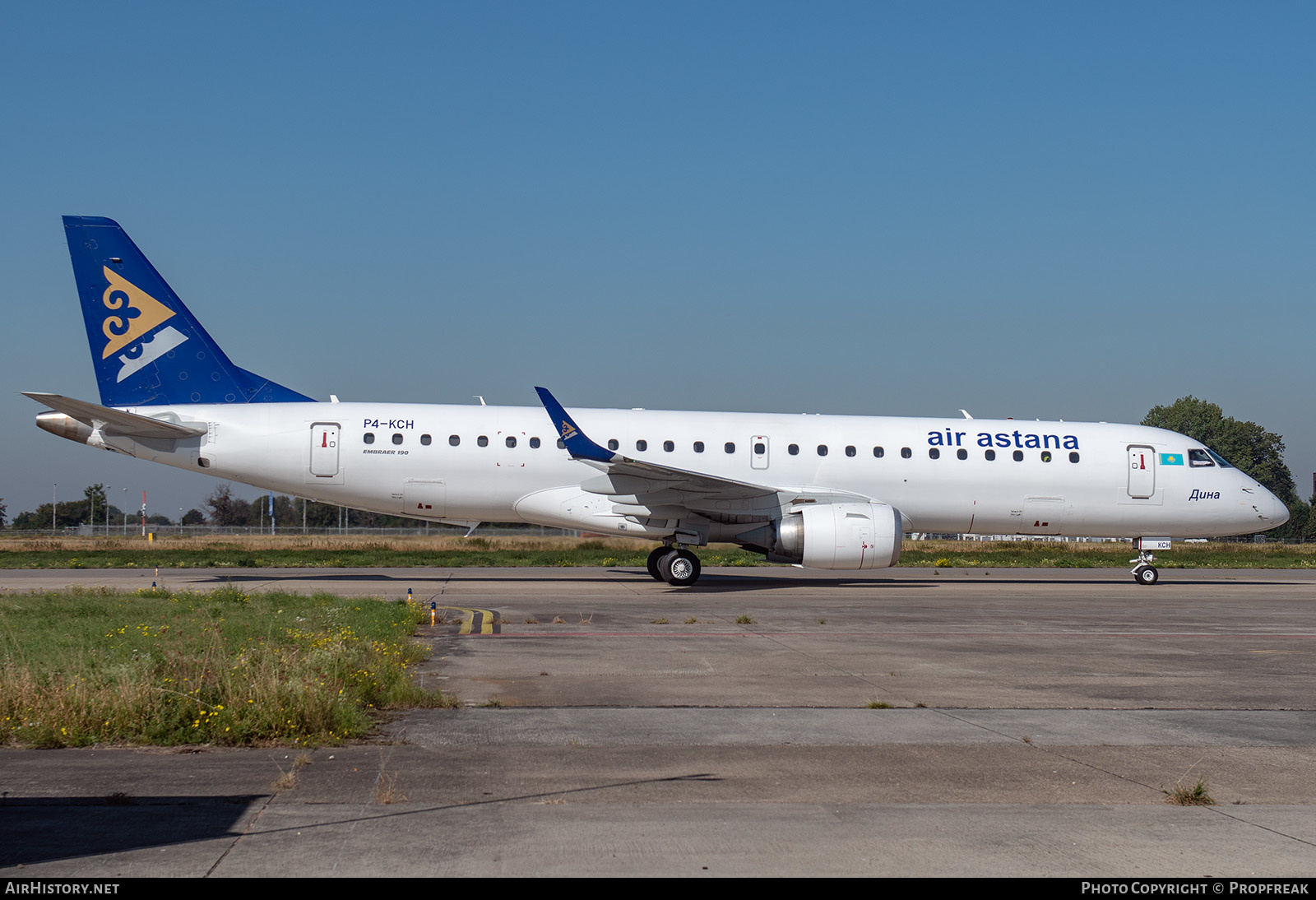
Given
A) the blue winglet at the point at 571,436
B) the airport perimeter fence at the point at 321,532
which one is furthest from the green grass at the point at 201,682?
the airport perimeter fence at the point at 321,532

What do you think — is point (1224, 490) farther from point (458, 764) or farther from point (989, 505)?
point (458, 764)

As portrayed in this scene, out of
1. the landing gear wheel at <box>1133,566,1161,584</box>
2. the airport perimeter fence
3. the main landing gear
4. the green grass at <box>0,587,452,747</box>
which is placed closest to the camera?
the green grass at <box>0,587,452,747</box>

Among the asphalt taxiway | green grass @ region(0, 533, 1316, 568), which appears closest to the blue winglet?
the asphalt taxiway

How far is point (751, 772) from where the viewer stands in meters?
6.47

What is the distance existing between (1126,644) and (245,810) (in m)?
11.5

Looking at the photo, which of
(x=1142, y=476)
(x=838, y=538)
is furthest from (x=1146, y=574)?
(x=838, y=538)

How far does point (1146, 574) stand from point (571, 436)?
1416 cm

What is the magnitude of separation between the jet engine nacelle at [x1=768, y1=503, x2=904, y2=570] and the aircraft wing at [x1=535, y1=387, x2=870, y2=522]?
1074mm

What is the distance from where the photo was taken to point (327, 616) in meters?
12.8

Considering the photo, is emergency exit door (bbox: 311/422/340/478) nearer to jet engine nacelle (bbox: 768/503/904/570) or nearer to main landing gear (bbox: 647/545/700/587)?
main landing gear (bbox: 647/545/700/587)

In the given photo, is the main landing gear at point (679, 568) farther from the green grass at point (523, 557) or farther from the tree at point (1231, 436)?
the tree at point (1231, 436)

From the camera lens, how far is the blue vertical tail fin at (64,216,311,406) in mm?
21734

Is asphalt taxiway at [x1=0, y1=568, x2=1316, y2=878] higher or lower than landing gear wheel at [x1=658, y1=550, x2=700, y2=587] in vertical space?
lower

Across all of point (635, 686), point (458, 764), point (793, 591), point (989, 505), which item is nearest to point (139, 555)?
point (793, 591)
